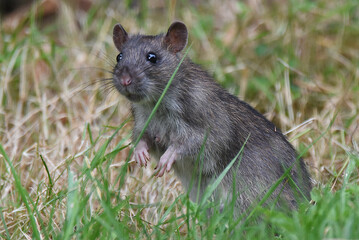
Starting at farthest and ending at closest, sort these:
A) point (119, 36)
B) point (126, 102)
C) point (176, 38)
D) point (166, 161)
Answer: point (126, 102) → point (119, 36) → point (176, 38) → point (166, 161)

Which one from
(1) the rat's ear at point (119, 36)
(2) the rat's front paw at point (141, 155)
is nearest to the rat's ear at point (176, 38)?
(1) the rat's ear at point (119, 36)

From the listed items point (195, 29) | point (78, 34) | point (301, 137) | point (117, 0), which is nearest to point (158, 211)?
point (301, 137)

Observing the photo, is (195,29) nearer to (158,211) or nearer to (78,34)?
(78,34)

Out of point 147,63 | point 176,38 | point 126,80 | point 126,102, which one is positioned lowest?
point 126,102

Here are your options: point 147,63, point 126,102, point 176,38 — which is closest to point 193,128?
point 147,63

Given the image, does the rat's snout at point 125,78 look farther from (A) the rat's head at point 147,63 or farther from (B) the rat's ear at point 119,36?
(B) the rat's ear at point 119,36

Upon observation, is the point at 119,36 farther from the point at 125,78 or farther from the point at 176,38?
the point at 125,78
